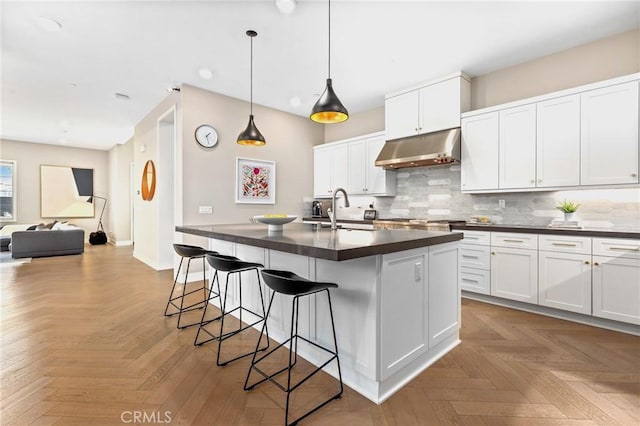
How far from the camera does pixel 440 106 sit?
414cm

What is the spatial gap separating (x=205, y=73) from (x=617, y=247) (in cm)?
485

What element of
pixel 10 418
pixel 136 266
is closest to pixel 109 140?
pixel 136 266

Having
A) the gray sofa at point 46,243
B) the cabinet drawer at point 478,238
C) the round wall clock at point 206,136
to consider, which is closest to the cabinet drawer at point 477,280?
the cabinet drawer at point 478,238

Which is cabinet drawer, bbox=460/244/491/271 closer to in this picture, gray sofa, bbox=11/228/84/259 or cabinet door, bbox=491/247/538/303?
cabinet door, bbox=491/247/538/303

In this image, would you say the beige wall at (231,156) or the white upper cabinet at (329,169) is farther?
the white upper cabinet at (329,169)

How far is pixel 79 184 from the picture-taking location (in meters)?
9.21

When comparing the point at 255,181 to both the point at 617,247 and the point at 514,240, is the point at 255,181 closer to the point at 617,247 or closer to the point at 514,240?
the point at 514,240

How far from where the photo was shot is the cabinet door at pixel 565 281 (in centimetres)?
288

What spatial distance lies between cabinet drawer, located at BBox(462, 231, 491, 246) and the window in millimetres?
10949

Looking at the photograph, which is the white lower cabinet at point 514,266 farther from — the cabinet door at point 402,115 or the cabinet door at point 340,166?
the cabinet door at point 340,166

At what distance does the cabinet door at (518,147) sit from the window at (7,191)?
37.1 ft

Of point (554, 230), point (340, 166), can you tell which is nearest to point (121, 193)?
point (340, 166)

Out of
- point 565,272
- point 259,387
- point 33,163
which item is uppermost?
point 33,163

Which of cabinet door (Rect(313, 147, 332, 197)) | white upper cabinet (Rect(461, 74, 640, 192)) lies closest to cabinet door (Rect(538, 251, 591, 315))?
white upper cabinet (Rect(461, 74, 640, 192))
